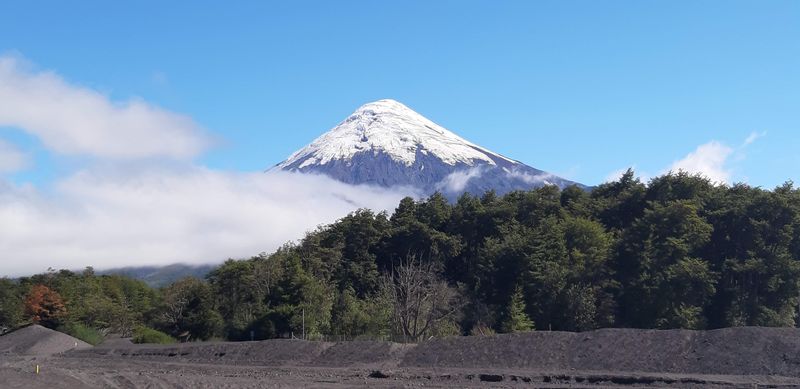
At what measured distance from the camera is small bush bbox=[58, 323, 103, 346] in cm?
5788

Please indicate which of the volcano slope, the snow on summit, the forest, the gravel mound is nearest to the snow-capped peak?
the snow on summit

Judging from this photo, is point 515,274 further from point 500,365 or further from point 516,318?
point 500,365

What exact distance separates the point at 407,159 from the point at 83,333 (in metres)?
114

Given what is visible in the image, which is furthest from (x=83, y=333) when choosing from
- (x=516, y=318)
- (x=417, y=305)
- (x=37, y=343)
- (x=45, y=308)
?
(x=516, y=318)

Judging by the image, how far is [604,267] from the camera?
5006cm

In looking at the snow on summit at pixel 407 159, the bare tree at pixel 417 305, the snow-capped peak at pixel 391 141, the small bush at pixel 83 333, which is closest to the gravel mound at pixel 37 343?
the small bush at pixel 83 333

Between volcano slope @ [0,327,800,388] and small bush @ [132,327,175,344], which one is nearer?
volcano slope @ [0,327,800,388]

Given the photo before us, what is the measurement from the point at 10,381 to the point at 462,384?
15061mm

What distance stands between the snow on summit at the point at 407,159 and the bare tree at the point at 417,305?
98.5 m

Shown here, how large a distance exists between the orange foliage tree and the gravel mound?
350 inches

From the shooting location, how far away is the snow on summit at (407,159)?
160m

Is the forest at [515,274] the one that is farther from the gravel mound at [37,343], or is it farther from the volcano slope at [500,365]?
the volcano slope at [500,365]

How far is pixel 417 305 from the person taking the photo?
48812mm

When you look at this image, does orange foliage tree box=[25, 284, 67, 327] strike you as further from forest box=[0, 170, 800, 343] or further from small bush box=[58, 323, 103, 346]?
small bush box=[58, 323, 103, 346]
